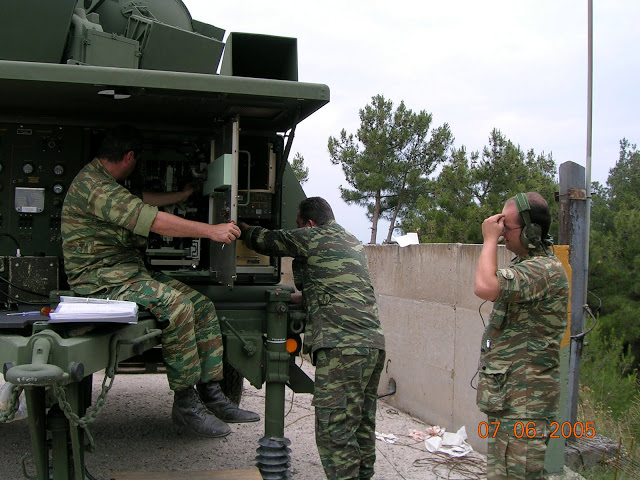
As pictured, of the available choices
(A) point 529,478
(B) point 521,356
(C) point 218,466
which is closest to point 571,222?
(B) point 521,356

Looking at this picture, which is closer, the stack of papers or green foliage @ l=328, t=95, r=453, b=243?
the stack of papers

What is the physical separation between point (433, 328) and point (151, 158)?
9.79 ft

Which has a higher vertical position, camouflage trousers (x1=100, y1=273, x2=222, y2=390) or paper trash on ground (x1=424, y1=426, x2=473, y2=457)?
camouflage trousers (x1=100, y1=273, x2=222, y2=390)

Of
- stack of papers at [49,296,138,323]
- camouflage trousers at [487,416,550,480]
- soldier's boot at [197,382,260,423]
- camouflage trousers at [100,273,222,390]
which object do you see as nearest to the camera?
stack of papers at [49,296,138,323]

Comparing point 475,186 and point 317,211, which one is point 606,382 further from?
point 475,186

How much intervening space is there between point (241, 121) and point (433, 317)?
2700mm

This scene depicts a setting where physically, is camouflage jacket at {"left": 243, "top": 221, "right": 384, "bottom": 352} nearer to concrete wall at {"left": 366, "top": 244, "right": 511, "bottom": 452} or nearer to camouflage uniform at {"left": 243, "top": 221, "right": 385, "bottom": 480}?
camouflage uniform at {"left": 243, "top": 221, "right": 385, "bottom": 480}

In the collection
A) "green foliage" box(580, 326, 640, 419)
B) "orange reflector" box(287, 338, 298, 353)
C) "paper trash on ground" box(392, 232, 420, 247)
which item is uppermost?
"paper trash on ground" box(392, 232, 420, 247)

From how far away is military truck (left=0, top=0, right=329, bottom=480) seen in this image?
373 centimetres

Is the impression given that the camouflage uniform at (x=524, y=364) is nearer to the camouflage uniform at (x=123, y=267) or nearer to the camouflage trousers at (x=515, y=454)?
the camouflage trousers at (x=515, y=454)

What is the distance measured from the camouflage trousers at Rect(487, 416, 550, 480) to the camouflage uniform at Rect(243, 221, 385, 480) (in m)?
0.94

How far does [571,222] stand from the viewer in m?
5.38

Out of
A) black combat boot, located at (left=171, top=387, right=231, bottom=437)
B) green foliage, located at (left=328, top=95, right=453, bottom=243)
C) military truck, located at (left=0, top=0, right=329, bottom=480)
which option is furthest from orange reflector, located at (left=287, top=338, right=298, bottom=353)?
green foliage, located at (left=328, top=95, right=453, bottom=243)

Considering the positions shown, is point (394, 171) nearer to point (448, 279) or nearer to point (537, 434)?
point (448, 279)
